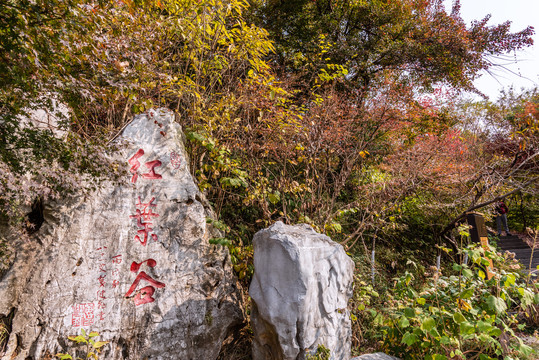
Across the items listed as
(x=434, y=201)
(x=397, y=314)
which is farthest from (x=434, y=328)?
(x=434, y=201)

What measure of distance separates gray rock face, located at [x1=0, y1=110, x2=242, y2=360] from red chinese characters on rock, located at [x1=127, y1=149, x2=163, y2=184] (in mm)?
11

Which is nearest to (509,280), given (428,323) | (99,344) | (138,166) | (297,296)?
(428,323)

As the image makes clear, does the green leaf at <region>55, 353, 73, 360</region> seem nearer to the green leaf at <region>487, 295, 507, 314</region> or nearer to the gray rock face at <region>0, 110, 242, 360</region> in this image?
the gray rock face at <region>0, 110, 242, 360</region>

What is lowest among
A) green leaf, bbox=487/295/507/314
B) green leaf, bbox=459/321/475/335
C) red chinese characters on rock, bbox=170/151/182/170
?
green leaf, bbox=459/321/475/335

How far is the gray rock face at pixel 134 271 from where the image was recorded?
2.96 meters

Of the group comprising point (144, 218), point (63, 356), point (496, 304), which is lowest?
point (63, 356)

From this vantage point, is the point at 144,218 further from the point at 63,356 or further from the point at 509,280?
the point at 509,280

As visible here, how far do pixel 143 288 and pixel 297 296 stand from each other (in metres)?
1.69

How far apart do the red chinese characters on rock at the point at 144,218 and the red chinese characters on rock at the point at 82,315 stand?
0.79 meters

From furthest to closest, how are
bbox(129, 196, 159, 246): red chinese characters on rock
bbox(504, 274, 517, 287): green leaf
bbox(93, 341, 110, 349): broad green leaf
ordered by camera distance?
bbox(129, 196, 159, 246): red chinese characters on rock
bbox(93, 341, 110, 349): broad green leaf
bbox(504, 274, 517, 287): green leaf

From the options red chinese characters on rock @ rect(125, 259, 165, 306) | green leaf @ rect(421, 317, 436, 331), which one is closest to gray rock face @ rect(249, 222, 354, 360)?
green leaf @ rect(421, 317, 436, 331)

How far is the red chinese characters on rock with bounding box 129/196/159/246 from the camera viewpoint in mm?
3422

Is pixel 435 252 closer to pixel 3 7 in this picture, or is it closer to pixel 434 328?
pixel 434 328

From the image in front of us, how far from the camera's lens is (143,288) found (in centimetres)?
330
